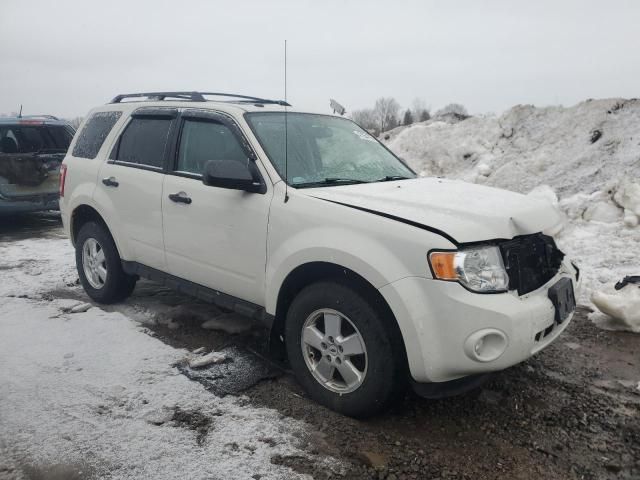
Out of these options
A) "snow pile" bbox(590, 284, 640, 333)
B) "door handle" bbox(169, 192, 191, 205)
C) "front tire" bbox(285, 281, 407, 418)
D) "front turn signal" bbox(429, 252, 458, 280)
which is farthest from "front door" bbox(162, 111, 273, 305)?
"snow pile" bbox(590, 284, 640, 333)

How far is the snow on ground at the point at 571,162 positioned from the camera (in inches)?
251

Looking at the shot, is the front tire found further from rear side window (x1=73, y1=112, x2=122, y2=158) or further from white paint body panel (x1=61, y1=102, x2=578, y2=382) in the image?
rear side window (x1=73, y1=112, x2=122, y2=158)

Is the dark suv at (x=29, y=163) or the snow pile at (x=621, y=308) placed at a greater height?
the dark suv at (x=29, y=163)

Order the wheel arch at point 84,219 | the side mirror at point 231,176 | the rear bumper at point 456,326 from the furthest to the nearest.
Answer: the wheel arch at point 84,219, the side mirror at point 231,176, the rear bumper at point 456,326

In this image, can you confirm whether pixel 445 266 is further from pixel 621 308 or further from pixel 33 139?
pixel 33 139

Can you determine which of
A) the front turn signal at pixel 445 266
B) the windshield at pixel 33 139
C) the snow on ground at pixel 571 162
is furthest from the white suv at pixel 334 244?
the windshield at pixel 33 139

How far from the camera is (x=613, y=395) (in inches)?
131

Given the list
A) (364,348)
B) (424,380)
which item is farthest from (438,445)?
(364,348)

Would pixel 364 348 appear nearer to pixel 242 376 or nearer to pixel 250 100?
pixel 242 376

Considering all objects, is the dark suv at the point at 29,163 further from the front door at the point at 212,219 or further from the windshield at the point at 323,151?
the windshield at the point at 323,151

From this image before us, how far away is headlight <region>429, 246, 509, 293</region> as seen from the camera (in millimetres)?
2574

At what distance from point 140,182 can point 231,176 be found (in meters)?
1.36

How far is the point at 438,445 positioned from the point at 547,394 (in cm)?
99

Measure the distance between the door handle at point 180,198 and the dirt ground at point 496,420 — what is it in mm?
1152
